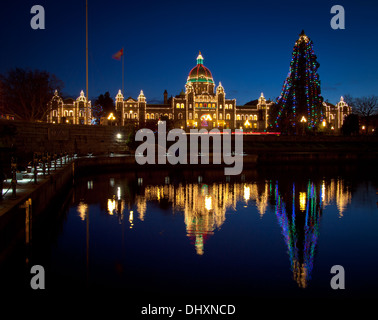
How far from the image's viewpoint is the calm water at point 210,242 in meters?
8.69

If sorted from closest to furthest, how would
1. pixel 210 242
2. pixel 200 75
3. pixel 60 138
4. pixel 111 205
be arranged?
pixel 210 242 → pixel 111 205 → pixel 60 138 → pixel 200 75

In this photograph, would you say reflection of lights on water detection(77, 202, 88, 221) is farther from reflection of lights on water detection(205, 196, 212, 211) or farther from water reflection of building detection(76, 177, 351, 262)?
reflection of lights on water detection(205, 196, 212, 211)

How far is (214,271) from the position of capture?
9273 millimetres

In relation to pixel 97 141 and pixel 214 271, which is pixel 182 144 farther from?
pixel 214 271

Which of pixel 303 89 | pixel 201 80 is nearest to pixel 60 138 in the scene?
pixel 303 89

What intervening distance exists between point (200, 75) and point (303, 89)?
245 feet

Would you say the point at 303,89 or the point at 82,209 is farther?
the point at 303,89

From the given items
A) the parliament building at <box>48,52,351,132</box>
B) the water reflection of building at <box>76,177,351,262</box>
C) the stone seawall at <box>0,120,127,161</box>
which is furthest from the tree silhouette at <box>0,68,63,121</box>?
the parliament building at <box>48,52,351,132</box>

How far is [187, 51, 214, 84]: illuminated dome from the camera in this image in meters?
130

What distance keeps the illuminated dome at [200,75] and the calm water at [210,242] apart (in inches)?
4364

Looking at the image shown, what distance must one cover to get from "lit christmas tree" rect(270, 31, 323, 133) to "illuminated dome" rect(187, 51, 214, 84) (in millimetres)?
71329

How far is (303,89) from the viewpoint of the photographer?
59.2m

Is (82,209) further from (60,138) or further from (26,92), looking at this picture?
(26,92)

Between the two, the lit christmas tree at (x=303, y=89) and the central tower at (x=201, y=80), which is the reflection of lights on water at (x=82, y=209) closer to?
the lit christmas tree at (x=303, y=89)
